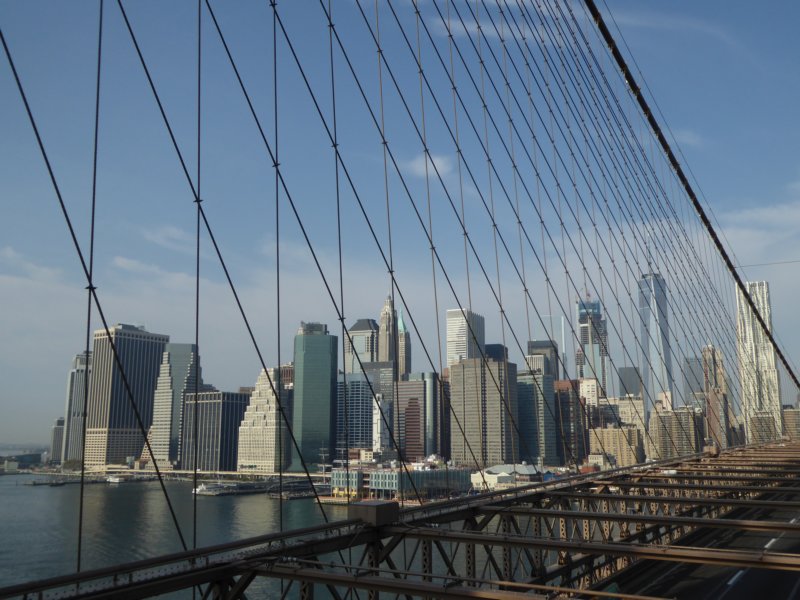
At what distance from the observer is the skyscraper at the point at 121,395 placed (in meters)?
121

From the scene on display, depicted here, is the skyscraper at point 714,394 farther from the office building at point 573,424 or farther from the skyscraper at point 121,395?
the skyscraper at point 121,395

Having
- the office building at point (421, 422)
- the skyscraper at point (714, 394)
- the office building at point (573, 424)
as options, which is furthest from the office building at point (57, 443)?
the skyscraper at point (714, 394)

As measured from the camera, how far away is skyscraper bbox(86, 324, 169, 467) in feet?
396

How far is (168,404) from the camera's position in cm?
13375

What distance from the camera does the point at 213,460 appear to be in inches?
4936

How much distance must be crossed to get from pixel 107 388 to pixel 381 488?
250 ft

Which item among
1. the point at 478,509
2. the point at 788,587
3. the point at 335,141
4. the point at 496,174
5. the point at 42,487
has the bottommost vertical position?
the point at 42,487

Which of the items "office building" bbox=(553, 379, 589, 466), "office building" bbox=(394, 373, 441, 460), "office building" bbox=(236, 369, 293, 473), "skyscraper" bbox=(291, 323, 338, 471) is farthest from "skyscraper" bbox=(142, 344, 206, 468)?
"office building" bbox=(553, 379, 589, 466)

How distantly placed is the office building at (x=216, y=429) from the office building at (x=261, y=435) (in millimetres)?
2186

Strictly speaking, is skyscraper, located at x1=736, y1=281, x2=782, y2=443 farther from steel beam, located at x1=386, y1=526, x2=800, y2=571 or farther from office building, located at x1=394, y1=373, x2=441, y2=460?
office building, located at x1=394, y1=373, x2=441, y2=460

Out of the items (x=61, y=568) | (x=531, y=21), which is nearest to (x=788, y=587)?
(x=531, y=21)

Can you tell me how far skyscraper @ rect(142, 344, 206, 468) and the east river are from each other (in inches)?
1768

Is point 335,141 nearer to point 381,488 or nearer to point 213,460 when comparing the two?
point 381,488

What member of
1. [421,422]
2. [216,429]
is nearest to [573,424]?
[421,422]
